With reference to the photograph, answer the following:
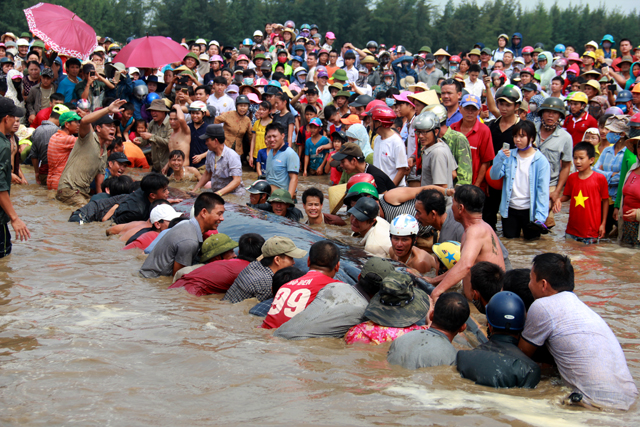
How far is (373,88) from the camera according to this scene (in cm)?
1450

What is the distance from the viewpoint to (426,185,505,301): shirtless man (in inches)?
183

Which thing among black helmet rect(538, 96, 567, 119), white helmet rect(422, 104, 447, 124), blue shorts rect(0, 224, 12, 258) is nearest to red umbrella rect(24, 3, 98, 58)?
blue shorts rect(0, 224, 12, 258)

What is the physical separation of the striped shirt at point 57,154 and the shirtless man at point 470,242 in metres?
7.10

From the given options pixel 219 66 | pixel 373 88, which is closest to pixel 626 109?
pixel 373 88

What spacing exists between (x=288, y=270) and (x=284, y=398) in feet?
6.11

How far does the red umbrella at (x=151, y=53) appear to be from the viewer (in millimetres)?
11352

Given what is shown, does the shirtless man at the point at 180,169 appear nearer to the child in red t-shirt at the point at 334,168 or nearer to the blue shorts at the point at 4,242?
the child in red t-shirt at the point at 334,168

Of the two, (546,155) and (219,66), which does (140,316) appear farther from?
(219,66)

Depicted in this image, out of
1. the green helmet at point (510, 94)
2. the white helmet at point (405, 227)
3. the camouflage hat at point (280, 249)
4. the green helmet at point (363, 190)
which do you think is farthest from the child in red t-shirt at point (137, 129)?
the white helmet at point (405, 227)

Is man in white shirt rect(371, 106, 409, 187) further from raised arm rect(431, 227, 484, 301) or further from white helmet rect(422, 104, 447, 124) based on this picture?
raised arm rect(431, 227, 484, 301)

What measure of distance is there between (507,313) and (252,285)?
2222mm

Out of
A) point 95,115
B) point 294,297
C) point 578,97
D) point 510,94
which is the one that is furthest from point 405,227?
point 578,97

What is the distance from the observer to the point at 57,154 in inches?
383

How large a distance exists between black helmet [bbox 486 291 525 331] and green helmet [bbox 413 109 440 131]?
3250mm
